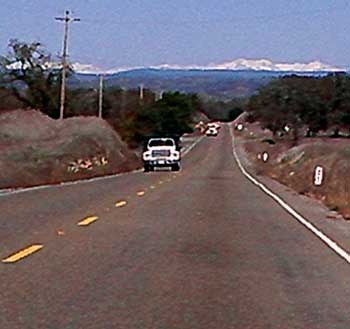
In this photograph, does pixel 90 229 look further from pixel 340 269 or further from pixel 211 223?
pixel 340 269

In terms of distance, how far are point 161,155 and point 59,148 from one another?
11.6m

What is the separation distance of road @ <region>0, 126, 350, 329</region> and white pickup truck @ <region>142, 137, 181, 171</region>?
136 feet

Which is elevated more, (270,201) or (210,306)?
(210,306)

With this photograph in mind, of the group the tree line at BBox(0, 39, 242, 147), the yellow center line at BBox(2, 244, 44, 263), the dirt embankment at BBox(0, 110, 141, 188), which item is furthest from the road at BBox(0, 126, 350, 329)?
the tree line at BBox(0, 39, 242, 147)

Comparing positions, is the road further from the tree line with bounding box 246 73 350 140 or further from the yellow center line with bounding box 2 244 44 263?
the tree line with bounding box 246 73 350 140

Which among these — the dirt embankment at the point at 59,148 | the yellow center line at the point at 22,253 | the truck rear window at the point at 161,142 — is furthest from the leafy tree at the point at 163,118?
the yellow center line at the point at 22,253

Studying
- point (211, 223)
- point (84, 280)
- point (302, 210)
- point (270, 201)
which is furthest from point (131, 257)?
point (270, 201)

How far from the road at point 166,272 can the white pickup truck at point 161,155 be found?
41.3 metres

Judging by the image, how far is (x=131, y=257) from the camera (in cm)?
1617

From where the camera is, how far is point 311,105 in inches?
5251

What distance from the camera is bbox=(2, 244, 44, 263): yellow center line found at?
1536 centimetres

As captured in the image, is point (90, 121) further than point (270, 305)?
Yes

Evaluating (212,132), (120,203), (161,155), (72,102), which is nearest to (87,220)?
(120,203)

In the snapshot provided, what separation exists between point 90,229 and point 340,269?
6381 mm
